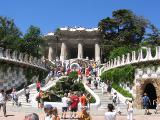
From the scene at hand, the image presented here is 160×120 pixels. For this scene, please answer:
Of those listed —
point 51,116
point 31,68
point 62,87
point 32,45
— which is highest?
point 32,45

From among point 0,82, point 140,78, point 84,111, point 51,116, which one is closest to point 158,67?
point 140,78

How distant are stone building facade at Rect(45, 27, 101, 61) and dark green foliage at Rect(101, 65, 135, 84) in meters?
39.7

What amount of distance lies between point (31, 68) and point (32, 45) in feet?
41.5

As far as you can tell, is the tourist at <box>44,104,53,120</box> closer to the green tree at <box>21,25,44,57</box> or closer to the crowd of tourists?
the crowd of tourists

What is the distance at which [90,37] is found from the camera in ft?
284

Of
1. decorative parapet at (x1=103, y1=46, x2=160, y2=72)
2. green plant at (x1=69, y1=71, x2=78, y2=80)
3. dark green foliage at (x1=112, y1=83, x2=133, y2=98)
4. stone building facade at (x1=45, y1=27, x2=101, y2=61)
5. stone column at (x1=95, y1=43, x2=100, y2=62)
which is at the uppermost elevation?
stone building facade at (x1=45, y1=27, x2=101, y2=61)

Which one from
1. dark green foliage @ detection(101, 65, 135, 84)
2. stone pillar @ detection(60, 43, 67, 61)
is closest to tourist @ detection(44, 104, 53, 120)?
dark green foliage @ detection(101, 65, 135, 84)

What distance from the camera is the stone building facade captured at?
8581 cm

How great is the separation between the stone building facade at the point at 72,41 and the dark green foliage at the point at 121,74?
39.7 metres

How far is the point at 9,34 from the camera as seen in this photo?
57.9 m

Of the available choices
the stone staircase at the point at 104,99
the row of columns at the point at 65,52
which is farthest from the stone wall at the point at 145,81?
the row of columns at the point at 65,52

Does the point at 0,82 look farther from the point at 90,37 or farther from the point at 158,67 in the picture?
the point at 90,37

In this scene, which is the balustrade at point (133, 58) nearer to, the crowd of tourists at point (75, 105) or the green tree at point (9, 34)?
the crowd of tourists at point (75, 105)

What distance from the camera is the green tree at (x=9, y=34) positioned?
55766mm
